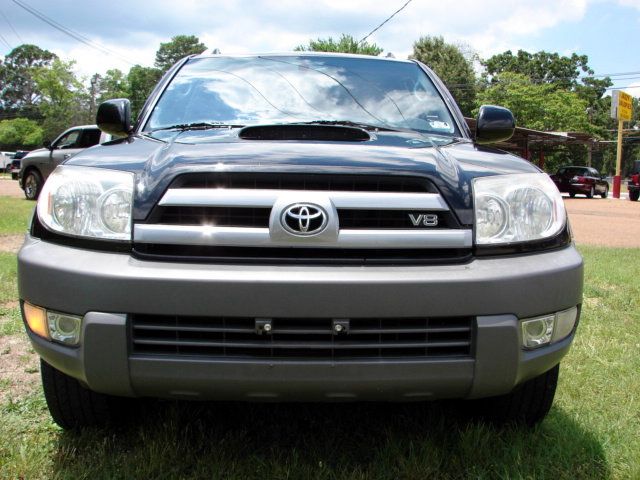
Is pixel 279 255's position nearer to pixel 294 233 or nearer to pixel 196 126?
pixel 294 233

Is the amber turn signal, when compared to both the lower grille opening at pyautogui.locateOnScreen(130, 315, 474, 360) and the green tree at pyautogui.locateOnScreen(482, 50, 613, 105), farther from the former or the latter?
the green tree at pyautogui.locateOnScreen(482, 50, 613, 105)

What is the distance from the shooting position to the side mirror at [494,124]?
2875mm

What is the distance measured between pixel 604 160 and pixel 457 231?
83.0 meters

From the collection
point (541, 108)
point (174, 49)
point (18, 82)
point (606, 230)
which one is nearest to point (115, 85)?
point (174, 49)

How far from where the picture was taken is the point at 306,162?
1.90 metres

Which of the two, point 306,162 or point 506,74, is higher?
point 506,74

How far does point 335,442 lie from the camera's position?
7.68 feet

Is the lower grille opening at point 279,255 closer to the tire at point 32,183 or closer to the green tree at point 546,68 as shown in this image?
the tire at point 32,183

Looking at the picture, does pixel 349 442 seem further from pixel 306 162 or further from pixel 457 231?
pixel 306 162

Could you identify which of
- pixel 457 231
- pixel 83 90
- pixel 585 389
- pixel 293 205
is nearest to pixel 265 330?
pixel 293 205

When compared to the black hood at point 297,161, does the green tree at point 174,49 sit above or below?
above

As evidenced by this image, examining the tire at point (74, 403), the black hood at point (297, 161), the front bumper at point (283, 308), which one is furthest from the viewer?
the tire at point (74, 403)

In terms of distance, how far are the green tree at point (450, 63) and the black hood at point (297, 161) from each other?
5224cm

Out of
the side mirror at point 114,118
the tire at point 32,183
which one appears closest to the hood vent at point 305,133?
the side mirror at point 114,118
